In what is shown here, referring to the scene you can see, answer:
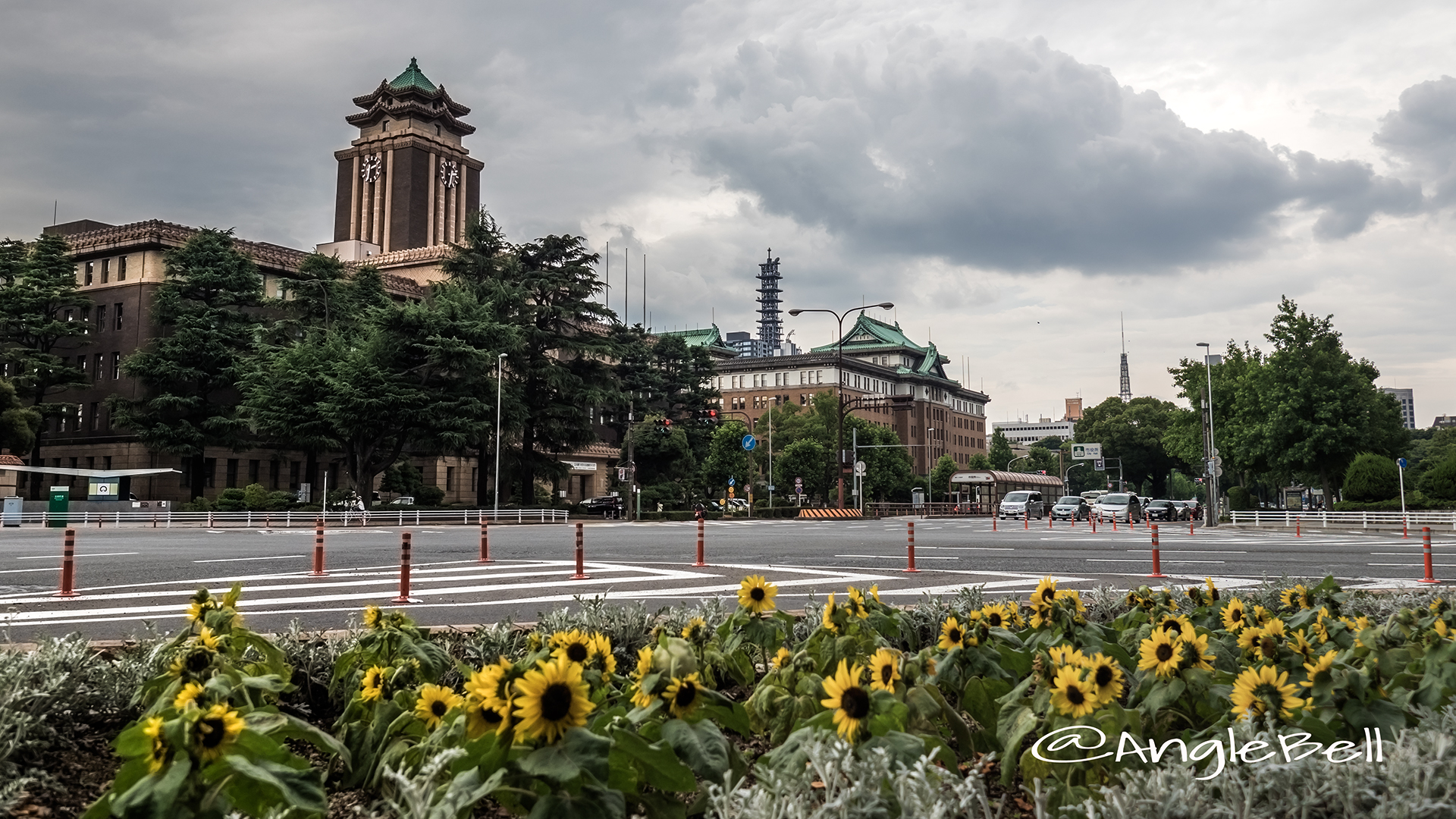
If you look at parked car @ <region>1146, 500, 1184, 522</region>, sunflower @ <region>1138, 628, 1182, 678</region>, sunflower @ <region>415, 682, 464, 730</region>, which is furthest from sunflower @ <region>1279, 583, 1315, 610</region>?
parked car @ <region>1146, 500, 1184, 522</region>

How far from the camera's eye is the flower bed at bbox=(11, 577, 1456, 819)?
2.22 m

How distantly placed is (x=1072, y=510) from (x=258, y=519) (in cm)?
4178

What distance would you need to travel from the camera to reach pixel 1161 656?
3.34 meters

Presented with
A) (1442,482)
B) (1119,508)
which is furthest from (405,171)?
(1442,482)

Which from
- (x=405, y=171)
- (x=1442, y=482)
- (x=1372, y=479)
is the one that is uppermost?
(x=405, y=171)

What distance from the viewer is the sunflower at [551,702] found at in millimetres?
2203

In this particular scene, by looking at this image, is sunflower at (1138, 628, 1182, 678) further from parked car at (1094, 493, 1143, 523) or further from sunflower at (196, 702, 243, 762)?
parked car at (1094, 493, 1143, 523)

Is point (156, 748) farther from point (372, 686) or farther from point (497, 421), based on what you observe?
point (497, 421)

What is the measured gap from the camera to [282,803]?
2.25 m

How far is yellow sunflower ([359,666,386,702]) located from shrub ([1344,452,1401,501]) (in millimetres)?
48679

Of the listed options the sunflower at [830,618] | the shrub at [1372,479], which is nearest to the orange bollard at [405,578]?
the sunflower at [830,618]

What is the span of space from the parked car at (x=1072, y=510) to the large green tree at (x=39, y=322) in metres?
52.7

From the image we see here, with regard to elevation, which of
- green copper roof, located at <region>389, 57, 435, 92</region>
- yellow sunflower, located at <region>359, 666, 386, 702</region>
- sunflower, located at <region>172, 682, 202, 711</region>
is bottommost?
yellow sunflower, located at <region>359, 666, 386, 702</region>

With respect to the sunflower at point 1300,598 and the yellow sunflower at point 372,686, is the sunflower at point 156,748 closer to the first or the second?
the yellow sunflower at point 372,686
